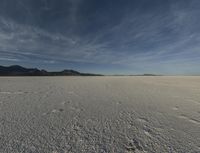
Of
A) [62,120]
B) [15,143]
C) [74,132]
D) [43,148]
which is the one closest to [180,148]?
[74,132]

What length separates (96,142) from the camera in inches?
108

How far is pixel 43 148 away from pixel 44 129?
2.76 ft

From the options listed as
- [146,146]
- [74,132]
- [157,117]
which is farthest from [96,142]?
[157,117]

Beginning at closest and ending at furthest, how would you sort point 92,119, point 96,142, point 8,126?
point 96,142, point 8,126, point 92,119

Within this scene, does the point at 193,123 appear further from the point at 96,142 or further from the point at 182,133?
the point at 96,142

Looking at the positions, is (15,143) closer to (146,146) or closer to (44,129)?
(44,129)

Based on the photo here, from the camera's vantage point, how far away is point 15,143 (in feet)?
8.57

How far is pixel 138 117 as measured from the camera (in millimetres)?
4352

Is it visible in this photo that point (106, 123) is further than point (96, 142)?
Yes

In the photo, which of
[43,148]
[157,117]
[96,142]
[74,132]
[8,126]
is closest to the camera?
[43,148]

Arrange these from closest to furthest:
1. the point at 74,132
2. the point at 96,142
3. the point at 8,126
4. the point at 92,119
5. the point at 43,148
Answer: the point at 43,148
the point at 96,142
the point at 74,132
the point at 8,126
the point at 92,119

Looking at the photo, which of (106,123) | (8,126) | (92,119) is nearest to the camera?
A: (8,126)

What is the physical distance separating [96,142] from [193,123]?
9.81ft

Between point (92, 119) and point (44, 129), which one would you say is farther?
point (92, 119)
